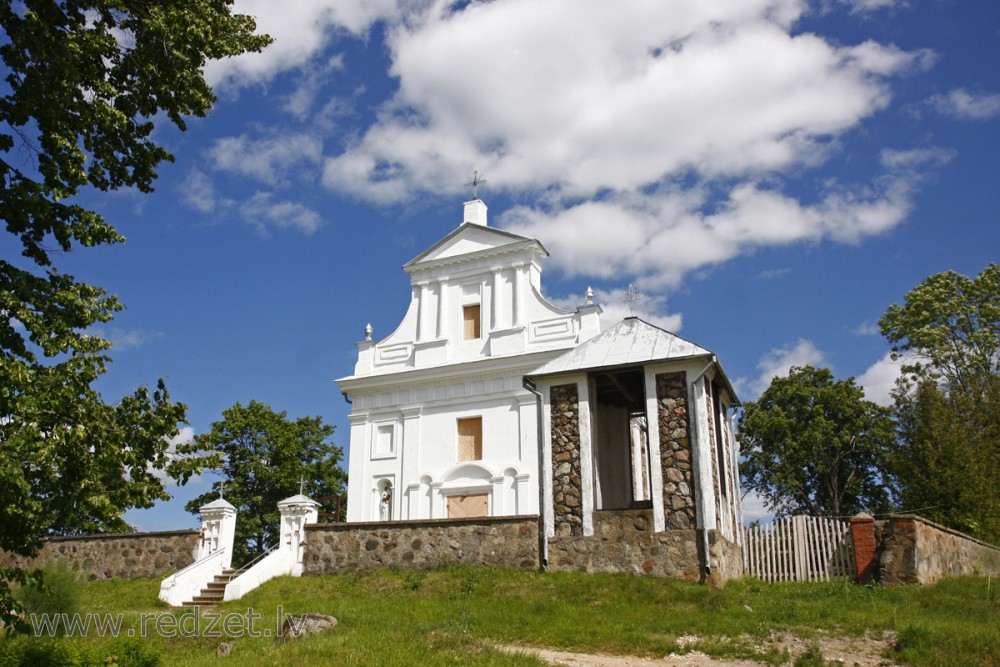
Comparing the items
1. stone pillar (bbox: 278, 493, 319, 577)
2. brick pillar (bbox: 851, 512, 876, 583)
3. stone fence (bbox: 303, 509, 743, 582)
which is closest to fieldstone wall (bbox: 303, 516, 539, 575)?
stone fence (bbox: 303, 509, 743, 582)

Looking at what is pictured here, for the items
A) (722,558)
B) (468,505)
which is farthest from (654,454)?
(468,505)

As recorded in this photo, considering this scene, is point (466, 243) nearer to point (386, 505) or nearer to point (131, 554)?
point (386, 505)

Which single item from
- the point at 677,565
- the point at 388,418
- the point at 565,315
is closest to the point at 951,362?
the point at 565,315

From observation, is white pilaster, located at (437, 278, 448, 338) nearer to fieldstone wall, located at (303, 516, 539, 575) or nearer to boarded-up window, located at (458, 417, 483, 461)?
boarded-up window, located at (458, 417, 483, 461)

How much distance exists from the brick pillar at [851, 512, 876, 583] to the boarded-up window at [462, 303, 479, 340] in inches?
549

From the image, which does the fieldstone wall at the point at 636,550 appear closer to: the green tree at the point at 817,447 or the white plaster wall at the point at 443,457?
the white plaster wall at the point at 443,457

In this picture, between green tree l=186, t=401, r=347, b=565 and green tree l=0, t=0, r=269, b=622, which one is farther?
green tree l=186, t=401, r=347, b=565

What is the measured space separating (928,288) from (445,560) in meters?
25.0

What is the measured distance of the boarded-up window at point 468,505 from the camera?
79.7 feet

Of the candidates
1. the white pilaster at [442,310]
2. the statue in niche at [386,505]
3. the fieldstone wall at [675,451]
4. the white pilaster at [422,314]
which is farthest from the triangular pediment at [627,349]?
the white pilaster at [422,314]

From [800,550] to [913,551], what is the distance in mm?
2447

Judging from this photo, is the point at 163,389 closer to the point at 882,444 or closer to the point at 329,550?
the point at 329,550

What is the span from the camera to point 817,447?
3559cm

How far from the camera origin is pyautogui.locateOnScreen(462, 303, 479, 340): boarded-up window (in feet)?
88.5
